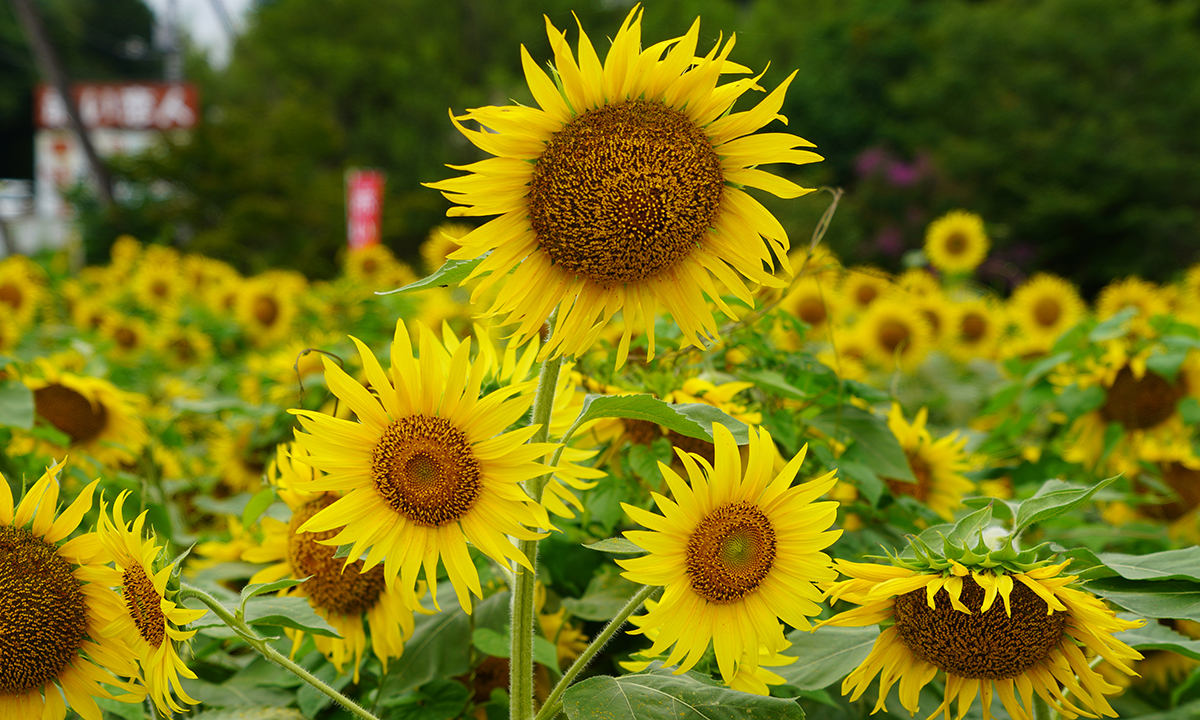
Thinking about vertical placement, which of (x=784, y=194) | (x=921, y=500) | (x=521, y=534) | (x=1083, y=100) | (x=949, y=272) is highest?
(x=1083, y=100)

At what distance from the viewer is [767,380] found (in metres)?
1.37

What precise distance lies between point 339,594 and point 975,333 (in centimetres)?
389

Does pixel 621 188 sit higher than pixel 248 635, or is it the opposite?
pixel 621 188

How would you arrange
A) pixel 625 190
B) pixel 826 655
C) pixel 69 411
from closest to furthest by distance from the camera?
1. pixel 625 190
2. pixel 826 655
3. pixel 69 411

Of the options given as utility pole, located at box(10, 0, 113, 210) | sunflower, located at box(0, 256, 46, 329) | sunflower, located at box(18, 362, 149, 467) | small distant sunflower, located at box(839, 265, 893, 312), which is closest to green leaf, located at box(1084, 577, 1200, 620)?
sunflower, located at box(18, 362, 149, 467)

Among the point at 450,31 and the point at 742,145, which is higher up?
the point at 450,31

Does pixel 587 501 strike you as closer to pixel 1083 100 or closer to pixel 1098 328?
pixel 1098 328

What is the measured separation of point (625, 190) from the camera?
87cm

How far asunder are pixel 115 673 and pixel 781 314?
117 centimetres

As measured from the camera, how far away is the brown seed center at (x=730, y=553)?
92 centimetres

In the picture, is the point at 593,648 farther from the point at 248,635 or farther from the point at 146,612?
the point at 146,612

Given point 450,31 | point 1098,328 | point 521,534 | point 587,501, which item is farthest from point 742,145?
point 450,31

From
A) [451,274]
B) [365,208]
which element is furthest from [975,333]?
[365,208]

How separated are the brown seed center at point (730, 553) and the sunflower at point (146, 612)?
528 millimetres
